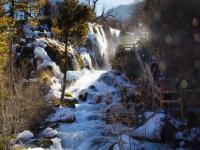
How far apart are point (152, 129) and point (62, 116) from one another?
272 inches

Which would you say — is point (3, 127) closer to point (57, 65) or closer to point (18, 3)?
point (18, 3)

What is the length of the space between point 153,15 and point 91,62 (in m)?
16.1

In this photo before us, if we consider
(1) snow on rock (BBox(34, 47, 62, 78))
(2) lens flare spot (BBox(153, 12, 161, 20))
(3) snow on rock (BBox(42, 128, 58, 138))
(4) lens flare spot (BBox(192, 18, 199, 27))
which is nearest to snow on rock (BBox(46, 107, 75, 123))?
(3) snow on rock (BBox(42, 128, 58, 138))

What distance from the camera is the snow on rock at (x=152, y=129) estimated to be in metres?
17.8

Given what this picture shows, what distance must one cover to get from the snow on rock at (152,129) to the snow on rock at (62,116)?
18.6ft

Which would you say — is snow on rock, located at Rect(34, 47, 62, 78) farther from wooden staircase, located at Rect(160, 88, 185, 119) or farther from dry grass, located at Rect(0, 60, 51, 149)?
wooden staircase, located at Rect(160, 88, 185, 119)

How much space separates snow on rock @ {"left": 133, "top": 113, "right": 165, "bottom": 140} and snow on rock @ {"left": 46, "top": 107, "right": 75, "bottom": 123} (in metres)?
5.66

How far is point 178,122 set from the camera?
18922 millimetres

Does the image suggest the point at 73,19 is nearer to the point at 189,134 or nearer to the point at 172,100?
the point at 172,100

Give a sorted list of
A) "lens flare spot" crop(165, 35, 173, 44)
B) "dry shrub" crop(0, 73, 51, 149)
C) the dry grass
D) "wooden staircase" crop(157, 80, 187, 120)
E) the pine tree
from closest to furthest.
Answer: the dry grass
"dry shrub" crop(0, 73, 51, 149)
"wooden staircase" crop(157, 80, 187, 120)
"lens flare spot" crop(165, 35, 173, 44)
the pine tree

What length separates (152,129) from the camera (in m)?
18.2

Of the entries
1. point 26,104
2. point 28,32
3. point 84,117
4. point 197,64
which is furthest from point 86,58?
point 197,64

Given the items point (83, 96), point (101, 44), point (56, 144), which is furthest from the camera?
point (101, 44)

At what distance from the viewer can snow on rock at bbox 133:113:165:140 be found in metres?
17.8
